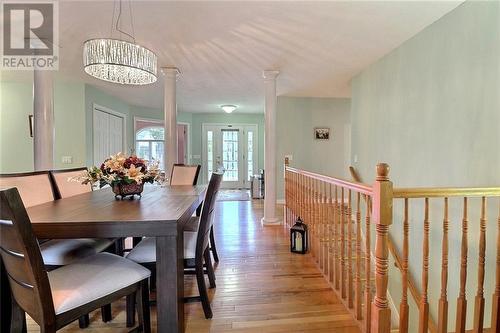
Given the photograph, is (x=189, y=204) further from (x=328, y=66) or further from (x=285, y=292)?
(x=328, y=66)

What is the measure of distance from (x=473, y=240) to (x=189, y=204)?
2.27 metres

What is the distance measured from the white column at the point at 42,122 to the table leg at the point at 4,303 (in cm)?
186

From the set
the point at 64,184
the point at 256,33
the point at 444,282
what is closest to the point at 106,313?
the point at 64,184

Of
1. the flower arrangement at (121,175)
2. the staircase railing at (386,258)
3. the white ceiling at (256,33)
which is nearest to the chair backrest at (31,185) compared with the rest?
the flower arrangement at (121,175)

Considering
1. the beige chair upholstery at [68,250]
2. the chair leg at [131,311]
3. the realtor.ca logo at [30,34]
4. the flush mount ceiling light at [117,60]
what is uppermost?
the realtor.ca logo at [30,34]

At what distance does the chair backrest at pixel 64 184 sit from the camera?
2268 mm

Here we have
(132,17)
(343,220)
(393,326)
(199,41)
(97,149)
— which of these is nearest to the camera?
(343,220)

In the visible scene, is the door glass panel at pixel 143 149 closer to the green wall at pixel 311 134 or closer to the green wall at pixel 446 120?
the green wall at pixel 311 134

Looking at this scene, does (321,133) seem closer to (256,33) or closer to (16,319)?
(256,33)

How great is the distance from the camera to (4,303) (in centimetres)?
136

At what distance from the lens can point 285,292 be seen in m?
2.11

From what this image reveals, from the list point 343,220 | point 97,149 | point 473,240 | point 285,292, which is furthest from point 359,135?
point 97,149

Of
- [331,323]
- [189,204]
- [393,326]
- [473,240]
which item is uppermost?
[189,204]

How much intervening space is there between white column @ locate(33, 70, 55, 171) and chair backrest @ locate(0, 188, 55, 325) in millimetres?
2132
